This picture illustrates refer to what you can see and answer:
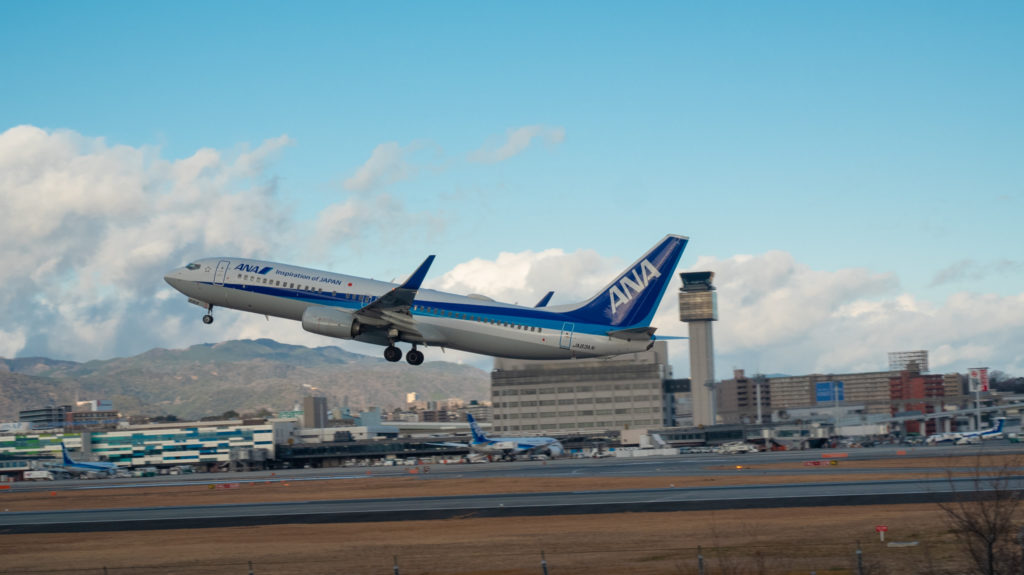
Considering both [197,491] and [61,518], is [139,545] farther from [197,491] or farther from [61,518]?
[197,491]

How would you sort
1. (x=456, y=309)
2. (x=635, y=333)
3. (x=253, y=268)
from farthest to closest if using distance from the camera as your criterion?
1. (x=253, y=268)
2. (x=456, y=309)
3. (x=635, y=333)

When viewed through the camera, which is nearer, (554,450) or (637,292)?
(637,292)

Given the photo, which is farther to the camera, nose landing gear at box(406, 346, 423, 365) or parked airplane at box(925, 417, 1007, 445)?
parked airplane at box(925, 417, 1007, 445)

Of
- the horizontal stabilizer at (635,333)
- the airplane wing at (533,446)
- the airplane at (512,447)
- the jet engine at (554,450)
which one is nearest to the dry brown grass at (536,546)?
the horizontal stabilizer at (635,333)

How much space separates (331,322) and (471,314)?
8917 millimetres

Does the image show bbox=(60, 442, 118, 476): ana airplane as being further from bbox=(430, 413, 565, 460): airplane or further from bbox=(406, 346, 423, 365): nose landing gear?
bbox=(406, 346, 423, 365): nose landing gear

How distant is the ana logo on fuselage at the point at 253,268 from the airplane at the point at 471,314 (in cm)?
52

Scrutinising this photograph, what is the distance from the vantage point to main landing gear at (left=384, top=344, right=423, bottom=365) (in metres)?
66.6

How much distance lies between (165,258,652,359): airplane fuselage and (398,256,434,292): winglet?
2353mm

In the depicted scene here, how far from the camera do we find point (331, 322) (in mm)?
65000

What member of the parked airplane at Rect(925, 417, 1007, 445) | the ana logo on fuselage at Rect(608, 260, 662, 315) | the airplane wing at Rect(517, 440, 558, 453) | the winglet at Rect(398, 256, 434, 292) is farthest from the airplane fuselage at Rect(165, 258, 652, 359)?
the parked airplane at Rect(925, 417, 1007, 445)

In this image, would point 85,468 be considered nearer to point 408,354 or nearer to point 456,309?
point 408,354

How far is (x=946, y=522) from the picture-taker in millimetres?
44188

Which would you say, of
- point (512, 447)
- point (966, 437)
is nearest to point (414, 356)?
point (512, 447)
